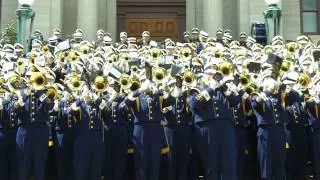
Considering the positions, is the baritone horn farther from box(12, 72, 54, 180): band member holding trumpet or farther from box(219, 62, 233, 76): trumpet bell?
box(12, 72, 54, 180): band member holding trumpet

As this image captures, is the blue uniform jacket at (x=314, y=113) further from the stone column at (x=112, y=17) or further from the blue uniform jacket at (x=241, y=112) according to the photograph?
the stone column at (x=112, y=17)

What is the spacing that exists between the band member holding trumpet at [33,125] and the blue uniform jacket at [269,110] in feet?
11.2

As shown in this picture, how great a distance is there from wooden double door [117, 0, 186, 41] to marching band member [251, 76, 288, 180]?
495 inches

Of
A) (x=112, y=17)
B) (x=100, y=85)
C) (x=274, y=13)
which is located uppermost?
(x=112, y=17)

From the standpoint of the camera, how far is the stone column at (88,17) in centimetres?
2072

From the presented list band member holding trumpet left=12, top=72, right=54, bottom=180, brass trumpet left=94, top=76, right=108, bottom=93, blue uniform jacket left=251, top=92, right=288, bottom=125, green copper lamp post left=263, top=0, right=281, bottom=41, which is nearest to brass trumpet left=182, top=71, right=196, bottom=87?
blue uniform jacket left=251, top=92, right=288, bottom=125

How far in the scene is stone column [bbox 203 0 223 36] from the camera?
21141 mm

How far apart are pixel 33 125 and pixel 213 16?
11393mm

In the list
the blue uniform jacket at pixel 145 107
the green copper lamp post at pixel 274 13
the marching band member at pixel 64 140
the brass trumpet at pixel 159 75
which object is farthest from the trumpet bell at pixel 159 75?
the green copper lamp post at pixel 274 13

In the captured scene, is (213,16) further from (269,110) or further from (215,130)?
(215,130)

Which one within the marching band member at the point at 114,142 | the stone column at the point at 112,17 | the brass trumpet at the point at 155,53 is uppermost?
the stone column at the point at 112,17

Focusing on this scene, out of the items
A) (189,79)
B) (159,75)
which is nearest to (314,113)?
(189,79)

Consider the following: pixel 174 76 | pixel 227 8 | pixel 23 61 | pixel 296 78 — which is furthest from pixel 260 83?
pixel 227 8

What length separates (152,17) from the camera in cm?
2391
